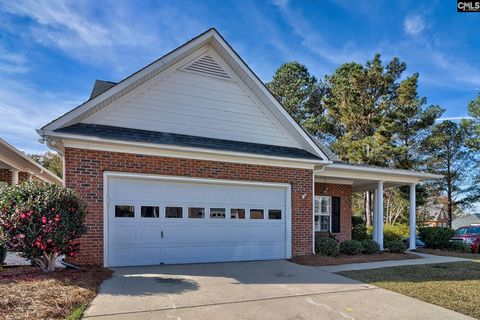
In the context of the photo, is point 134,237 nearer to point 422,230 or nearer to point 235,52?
point 235,52

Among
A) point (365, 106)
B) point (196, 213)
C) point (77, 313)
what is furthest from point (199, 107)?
point (365, 106)

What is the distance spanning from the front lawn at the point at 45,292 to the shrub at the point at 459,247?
15178 millimetres

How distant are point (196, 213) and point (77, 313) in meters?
5.05

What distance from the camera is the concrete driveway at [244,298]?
5.58m

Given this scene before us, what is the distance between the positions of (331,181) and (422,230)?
540 centimetres

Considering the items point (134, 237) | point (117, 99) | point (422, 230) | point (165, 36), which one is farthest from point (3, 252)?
point (422, 230)

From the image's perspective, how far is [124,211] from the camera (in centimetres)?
921

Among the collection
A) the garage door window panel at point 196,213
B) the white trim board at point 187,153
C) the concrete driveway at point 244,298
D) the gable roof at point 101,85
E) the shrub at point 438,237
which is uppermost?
the gable roof at point 101,85

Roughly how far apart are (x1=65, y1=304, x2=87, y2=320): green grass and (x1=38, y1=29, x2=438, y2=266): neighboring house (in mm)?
3281

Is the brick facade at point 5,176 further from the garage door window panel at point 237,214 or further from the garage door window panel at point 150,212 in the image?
the garage door window panel at point 237,214

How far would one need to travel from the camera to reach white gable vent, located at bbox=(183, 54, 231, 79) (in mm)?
10969

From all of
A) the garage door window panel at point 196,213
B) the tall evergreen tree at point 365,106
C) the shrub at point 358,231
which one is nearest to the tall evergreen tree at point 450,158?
the tall evergreen tree at point 365,106

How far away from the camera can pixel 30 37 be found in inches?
421

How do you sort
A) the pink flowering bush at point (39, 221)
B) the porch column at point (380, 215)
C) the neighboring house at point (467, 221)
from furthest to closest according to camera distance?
the neighboring house at point (467, 221) → the porch column at point (380, 215) → the pink flowering bush at point (39, 221)
